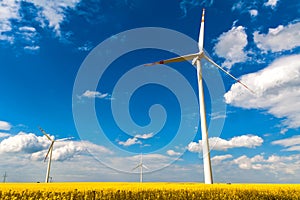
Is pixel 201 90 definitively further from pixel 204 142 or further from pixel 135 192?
pixel 135 192

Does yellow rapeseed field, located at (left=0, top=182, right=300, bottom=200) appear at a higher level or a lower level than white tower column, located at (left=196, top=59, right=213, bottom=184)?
lower

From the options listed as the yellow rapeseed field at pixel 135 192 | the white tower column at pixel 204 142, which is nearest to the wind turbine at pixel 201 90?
the white tower column at pixel 204 142

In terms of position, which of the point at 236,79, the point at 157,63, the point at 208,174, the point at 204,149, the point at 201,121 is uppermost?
the point at 157,63

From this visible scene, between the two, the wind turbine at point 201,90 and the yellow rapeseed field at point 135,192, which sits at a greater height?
the wind turbine at point 201,90

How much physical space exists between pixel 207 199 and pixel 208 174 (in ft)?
40.5

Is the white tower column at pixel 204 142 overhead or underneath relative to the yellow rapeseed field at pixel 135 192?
overhead

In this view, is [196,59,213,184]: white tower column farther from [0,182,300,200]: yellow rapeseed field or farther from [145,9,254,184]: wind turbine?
[0,182,300,200]: yellow rapeseed field

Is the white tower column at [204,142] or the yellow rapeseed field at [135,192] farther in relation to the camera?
the white tower column at [204,142]

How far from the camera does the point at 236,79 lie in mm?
42281

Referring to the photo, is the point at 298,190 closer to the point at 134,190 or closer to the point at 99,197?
the point at 134,190

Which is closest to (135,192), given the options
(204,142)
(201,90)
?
(204,142)

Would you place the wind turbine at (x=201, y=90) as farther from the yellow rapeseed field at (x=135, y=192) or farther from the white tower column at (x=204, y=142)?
the yellow rapeseed field at (x=135, y=192)

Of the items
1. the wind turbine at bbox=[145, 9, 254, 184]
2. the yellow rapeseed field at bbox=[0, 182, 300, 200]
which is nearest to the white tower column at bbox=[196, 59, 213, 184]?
the wind turbine at bbox=[145, 9, 254, 184]

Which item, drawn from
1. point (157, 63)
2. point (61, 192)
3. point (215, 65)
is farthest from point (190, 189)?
point (215, 65)
